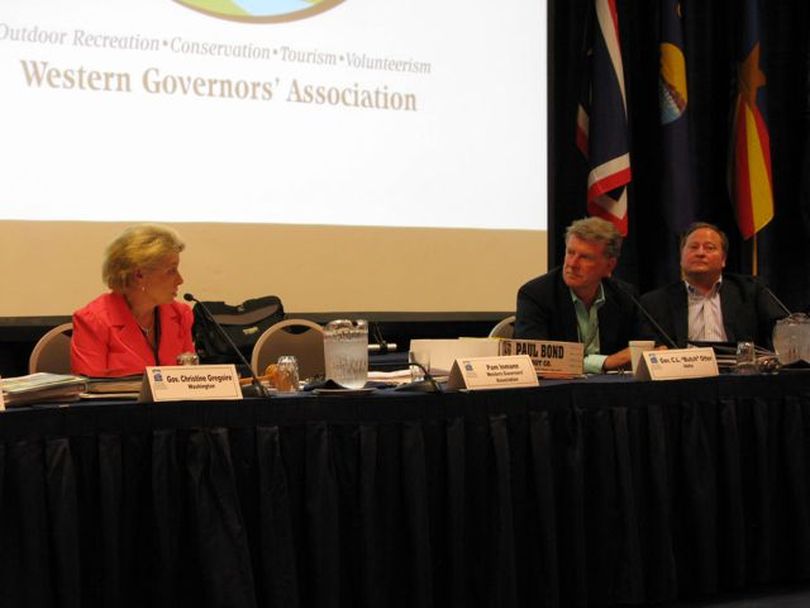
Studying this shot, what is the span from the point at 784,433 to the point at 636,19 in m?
3.13

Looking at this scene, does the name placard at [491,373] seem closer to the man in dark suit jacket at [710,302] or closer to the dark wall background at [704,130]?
the man in dark suit jacket at [710,302]

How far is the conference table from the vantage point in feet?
5.92

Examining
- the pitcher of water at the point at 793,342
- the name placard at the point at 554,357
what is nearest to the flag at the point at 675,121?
the pitcher of water at the point at 793,342

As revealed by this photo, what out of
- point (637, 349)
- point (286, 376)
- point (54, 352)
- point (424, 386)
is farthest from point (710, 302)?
point (54, 352)

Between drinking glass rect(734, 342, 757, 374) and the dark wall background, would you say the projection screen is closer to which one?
the dark wall background

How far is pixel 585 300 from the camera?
3.18m

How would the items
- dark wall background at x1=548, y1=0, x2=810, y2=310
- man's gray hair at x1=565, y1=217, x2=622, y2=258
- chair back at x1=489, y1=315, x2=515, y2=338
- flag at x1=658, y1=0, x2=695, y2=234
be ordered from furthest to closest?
dark wall background at x1=548, y1=0, x2=810, y2=310 → flag at x1=658, y1=0, x2=695, y2=234 → chair back at x1=489, y1=315, x2=515, y2=338 → man's gray hair at x1=565, y1=217, x2=622, y2=258

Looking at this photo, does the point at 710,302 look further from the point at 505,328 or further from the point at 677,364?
the point at 677,364

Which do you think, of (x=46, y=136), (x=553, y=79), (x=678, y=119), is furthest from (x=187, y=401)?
(x=678, y=119)

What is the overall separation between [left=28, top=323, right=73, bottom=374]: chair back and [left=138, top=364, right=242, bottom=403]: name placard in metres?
1.01

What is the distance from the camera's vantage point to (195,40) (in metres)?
3.90

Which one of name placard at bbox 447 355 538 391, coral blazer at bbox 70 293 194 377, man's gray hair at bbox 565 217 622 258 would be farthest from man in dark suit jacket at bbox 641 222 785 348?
coral blazer at bbox 70 293 194 377

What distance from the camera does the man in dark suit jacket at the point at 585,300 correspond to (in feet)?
10.1

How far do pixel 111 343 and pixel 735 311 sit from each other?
2.08 metres
